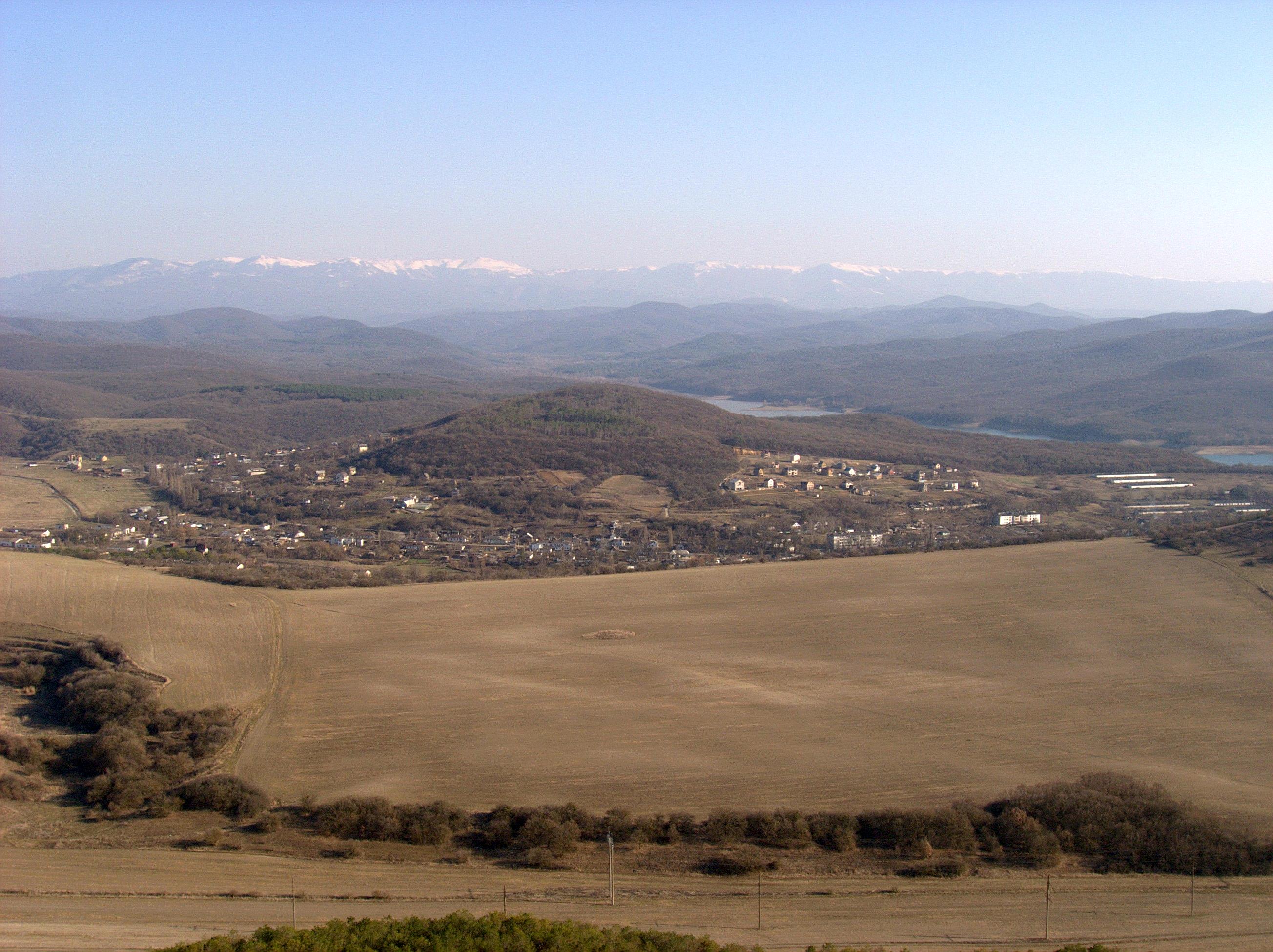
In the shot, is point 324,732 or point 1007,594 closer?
point 324,732

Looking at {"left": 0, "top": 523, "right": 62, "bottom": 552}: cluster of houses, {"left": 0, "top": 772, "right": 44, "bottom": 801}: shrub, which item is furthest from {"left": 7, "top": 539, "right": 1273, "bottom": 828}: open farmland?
{"left": 0, "top": 523, "right": 62, "bottom": 552}: cluster of houses

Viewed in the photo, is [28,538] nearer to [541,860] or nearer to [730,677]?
[730,677]

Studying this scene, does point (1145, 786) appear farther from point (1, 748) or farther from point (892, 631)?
point (1, 748)

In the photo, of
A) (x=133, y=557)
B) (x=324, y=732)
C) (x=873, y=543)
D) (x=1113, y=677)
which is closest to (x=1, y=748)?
(x=324, y=732)

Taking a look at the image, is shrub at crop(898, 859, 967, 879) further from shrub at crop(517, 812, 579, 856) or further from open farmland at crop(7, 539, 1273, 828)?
shrub at crop(517, 812, 579, 856)

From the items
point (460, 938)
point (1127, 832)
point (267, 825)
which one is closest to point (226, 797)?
point (267, 825)

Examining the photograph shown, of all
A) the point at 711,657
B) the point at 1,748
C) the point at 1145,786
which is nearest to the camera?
the point at 1145,786
